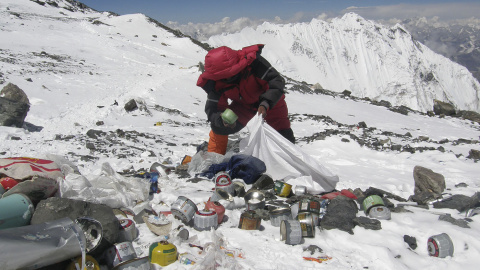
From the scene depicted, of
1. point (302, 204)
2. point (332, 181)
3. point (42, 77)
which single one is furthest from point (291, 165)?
point (42, 77)

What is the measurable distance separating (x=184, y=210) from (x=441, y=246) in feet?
7.20

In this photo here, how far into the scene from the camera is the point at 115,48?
20.7m

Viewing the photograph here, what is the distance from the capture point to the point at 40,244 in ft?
6.45

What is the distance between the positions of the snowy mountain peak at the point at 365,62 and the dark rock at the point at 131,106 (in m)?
90.3

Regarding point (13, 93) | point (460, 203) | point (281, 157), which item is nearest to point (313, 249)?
point (281, 157)

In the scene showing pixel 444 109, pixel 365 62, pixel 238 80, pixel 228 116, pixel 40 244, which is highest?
pixel 365 62

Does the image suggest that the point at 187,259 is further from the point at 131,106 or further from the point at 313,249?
the point at 131,106

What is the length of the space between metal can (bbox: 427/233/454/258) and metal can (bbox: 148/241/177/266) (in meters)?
2.11

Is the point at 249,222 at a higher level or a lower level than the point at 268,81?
lower

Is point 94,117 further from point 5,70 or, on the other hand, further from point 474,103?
point 474,103

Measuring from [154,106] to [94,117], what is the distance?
242 centimetres

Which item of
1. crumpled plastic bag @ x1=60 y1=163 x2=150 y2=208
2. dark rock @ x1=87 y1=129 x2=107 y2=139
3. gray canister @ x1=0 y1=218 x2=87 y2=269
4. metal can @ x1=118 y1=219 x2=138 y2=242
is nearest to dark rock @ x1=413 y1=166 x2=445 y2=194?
crumpled plastic bag @ x1=60 y1=163 x2=150 y2=208

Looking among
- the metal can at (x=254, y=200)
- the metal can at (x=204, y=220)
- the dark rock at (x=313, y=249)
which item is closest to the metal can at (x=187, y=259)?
the metal can at (x=204, y=220)

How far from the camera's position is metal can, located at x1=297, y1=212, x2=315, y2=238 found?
292cm
